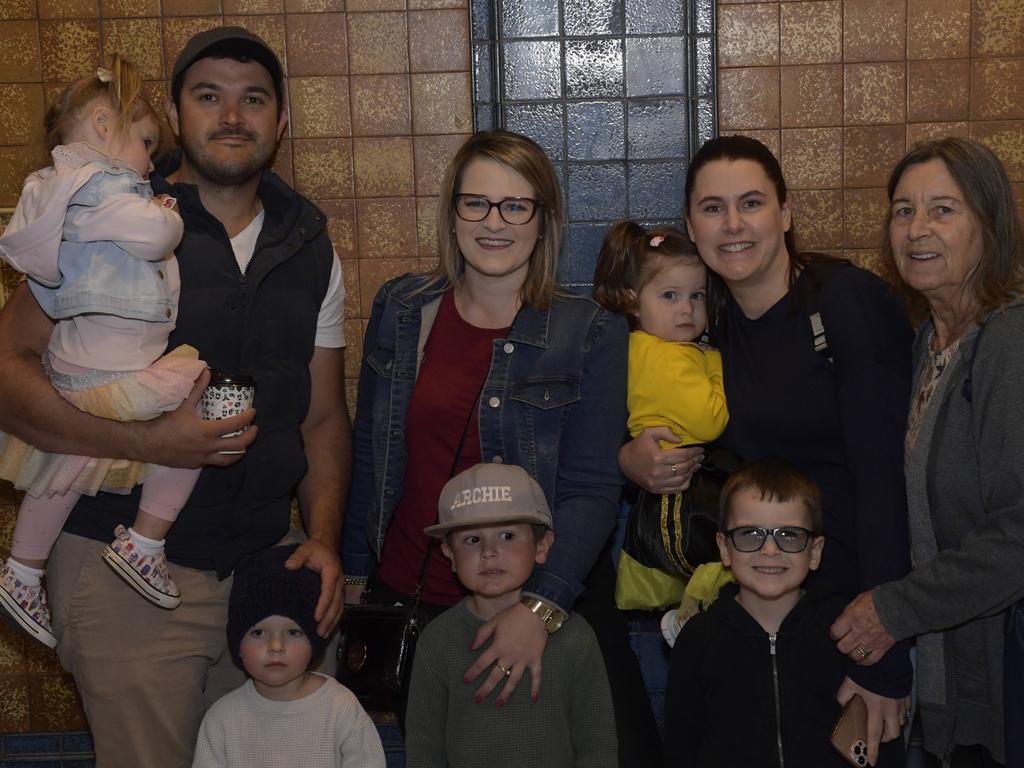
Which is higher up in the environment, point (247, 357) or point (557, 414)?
point (247, 357)

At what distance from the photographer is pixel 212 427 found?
256cm

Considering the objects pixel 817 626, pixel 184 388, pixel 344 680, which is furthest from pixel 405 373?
pixel 817 626

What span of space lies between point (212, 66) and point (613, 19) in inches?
52.3

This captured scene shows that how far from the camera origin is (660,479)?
2.71 meters

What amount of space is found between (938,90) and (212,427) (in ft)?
8.40

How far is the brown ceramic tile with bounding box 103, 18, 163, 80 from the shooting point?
3.45m

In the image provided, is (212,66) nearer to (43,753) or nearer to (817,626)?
(817,626)

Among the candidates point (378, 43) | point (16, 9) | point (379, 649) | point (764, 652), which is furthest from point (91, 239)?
point (764, 652)

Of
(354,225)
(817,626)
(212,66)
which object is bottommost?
Answer: (817,626)

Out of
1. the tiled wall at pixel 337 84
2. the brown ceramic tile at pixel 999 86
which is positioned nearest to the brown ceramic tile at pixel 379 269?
the tiled wall at pixel 337 84

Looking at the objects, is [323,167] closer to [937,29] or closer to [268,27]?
→ [268,27]

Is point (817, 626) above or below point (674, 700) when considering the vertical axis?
above

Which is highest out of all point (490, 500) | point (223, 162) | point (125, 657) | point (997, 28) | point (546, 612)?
point (997, 28)

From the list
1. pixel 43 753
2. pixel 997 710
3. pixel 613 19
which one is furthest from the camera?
pixel 43 753
